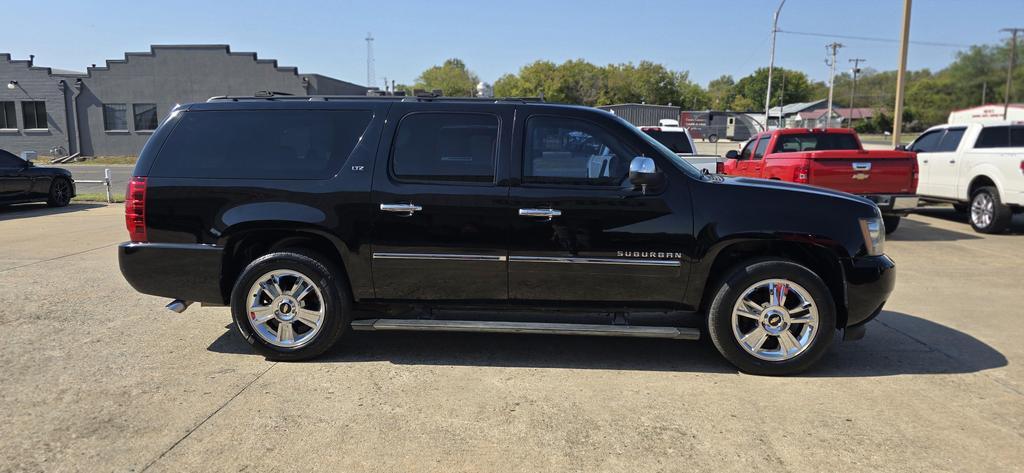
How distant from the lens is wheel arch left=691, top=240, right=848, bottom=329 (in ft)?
14.9

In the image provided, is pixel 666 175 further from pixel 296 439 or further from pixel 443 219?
pixel 296 439

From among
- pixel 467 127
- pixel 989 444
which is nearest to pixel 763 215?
pixel 989 444

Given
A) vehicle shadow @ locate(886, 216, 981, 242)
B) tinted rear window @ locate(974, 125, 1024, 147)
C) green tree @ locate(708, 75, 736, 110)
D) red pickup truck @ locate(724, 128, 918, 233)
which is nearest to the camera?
red pickup truck @ locate(724, 128, 918, 233)

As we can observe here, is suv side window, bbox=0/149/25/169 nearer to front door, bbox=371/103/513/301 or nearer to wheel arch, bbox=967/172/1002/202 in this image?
front door, bbox=371/103/513/301

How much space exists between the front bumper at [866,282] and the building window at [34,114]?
4269 cm

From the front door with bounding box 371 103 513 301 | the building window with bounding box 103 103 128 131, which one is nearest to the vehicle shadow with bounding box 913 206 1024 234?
the front door with bounding box 371 103 513 301

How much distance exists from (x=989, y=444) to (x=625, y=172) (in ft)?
8.35

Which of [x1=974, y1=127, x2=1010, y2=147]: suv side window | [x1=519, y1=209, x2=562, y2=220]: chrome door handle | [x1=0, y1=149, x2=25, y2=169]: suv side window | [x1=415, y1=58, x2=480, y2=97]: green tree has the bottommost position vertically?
[x1=519, y1=209, x2=562, y2=220]: chrome door handle

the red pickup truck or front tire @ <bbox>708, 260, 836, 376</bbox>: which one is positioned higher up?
the red pickup truck

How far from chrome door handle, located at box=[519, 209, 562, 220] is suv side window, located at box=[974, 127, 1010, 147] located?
10.5m

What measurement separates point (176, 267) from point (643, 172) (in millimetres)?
3352

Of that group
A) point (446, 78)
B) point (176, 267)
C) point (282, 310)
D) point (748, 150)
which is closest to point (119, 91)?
point (748, 150)

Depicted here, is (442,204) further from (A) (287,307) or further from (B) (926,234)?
(B) (926,234)

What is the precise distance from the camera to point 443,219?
14.8 feet
